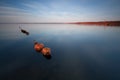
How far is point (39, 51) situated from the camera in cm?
1722

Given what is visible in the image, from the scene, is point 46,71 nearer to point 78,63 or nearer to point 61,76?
point 61,76

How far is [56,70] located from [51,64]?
1689 millimetres

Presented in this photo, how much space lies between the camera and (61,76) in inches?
408

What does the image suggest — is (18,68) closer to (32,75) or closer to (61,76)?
(32,75)

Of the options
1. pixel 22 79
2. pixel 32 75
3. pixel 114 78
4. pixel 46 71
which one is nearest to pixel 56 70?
pixel 46 71

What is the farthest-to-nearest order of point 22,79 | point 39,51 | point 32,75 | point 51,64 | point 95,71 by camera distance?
point 39,51
point 51,64
point 95,71
point 32,75
point 22,79

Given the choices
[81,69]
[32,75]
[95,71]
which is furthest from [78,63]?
[32,75]

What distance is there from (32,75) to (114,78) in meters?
7.87

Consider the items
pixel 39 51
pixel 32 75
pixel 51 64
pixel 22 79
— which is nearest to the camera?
pixel 22 79

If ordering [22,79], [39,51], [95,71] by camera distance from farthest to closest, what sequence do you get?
1. [39,51]
2. [95,71]
3. [22,79]

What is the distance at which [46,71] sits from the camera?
37.1ft

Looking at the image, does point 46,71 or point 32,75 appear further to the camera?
point 46,71

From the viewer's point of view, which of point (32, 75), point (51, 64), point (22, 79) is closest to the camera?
point (22, 79)

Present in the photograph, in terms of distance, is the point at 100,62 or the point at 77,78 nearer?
the point at 77,78
